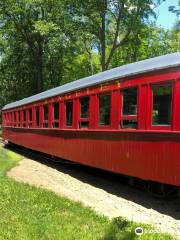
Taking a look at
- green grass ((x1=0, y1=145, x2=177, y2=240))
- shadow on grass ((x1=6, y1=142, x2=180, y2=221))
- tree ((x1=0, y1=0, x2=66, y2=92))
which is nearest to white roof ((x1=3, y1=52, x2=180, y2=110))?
shadow on grass ((x1=6, y1=142, x2=180, y2=221))

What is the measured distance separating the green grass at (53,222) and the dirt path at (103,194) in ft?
1.90

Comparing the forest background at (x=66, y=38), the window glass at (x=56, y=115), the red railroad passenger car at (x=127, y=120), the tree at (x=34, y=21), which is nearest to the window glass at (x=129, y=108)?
the red railroad passenger car at (x=127, y=120)

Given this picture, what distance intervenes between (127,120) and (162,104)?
135cm

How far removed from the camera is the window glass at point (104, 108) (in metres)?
11.6

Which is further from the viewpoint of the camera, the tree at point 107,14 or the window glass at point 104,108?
the tree at point 107,14

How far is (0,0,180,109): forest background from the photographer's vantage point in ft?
111

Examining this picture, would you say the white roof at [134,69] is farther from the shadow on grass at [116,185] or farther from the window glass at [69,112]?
the shadow on grass at [116,185]

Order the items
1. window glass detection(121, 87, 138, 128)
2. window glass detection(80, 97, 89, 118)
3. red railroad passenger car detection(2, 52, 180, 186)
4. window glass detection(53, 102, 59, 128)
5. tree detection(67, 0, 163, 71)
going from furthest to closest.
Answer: tree detection(67, 0, 163, 71) → window glass detection(53, 102, 59, 128) → window glass detection(80, 97, 89, 118) → window glass detection(121, 87, 138, 128) → red railroad passenger car detection(2, 52, 180, 186)

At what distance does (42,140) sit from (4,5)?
977 inches

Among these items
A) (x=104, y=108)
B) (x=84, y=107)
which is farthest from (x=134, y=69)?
(x=84, y=107)

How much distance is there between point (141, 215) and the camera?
8.68m

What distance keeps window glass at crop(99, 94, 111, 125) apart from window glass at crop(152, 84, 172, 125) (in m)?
2.00

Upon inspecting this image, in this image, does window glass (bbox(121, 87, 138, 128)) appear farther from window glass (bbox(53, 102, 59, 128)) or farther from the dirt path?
window glass (bbox(53, 102, 59, 128))

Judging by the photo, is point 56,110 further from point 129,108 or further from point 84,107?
point 129,108
